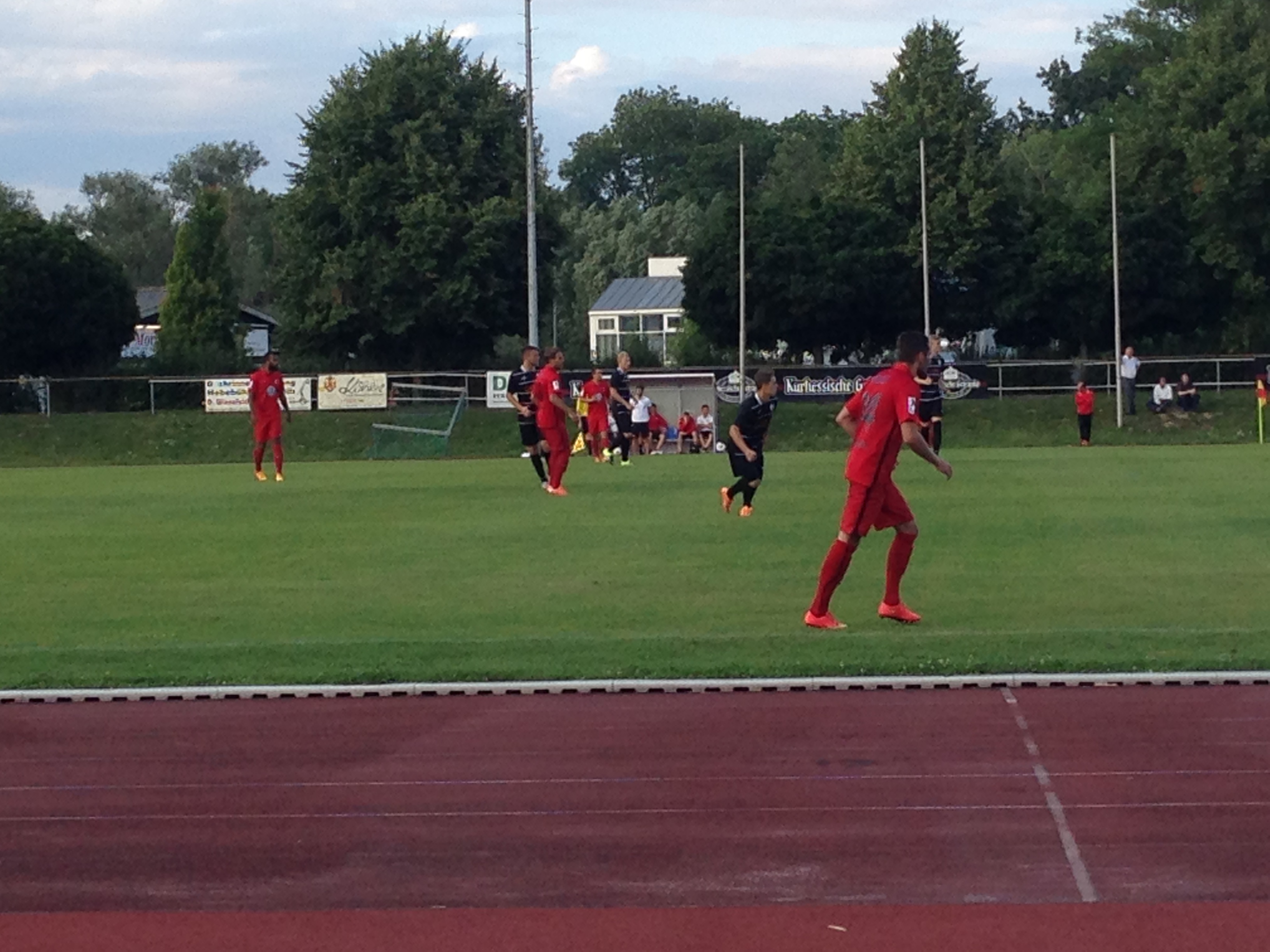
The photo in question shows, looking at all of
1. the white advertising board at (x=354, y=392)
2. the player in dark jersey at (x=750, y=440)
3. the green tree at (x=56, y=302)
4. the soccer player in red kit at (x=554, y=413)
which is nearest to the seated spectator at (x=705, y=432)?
the white advertising board at (x=354, y=392)

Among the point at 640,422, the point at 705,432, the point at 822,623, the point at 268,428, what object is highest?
the point at 268,428

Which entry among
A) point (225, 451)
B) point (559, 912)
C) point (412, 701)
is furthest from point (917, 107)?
point (559, 912)

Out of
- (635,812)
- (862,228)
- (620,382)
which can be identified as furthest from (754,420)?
(862,228)

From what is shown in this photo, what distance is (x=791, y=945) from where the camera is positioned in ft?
18.5

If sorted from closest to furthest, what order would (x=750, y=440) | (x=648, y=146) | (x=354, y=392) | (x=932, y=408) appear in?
(x=750, y=440) < (x=932, y=408) < (x=354, y=392) < (x=648, y=146)

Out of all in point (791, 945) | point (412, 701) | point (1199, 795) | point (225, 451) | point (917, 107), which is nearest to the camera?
point (791, 945)

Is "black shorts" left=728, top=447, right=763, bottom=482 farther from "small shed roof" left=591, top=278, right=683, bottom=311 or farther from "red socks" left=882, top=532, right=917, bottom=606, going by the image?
"small shed roof" left=591, top=278, right=683, bottom=311

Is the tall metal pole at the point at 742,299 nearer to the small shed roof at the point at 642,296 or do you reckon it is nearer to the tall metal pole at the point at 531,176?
the tall metal pole at the point at 531,176

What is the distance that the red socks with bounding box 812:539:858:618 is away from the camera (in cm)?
1199

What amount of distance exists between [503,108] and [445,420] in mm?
17284

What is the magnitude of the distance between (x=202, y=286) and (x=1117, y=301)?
3992cm

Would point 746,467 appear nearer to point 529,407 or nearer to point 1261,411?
point 529,407

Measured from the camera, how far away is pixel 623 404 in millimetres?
32969

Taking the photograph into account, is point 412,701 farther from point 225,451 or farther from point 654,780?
point 225,451
